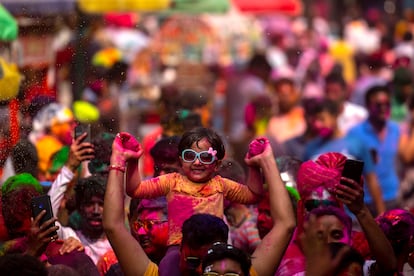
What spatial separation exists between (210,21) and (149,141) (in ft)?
48.4

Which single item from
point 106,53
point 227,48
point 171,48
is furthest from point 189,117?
point 227,48

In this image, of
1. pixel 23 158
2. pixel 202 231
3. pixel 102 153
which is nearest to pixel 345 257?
pixel 202 231

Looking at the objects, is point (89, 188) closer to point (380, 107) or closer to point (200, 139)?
point (200, 139)

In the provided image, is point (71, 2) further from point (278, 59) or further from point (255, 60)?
point (278, 59)

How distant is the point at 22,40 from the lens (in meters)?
13.8

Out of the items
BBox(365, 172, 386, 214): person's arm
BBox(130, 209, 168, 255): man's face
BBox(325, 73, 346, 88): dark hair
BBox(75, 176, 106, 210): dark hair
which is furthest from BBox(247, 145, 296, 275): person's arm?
BBox(325, 73, 346, 88): dark hair

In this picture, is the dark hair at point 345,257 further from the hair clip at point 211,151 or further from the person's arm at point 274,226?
the hair clip at point 211,151

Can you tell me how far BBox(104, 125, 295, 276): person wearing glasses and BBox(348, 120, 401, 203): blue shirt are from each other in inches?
200

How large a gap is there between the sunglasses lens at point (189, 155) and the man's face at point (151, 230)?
549 millimetres

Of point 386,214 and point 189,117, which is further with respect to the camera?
point 189,117

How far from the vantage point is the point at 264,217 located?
781 centimetres

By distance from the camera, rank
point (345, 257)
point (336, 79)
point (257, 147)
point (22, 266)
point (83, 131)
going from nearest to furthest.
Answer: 1. point (22, 266)
2. point (345, 257)
3. point (257, 147)
4. point (83, 131)
5. point (336, 79)

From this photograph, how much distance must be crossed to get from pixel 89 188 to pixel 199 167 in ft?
4.24

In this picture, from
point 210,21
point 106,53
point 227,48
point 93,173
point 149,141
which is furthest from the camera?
point 210,21
